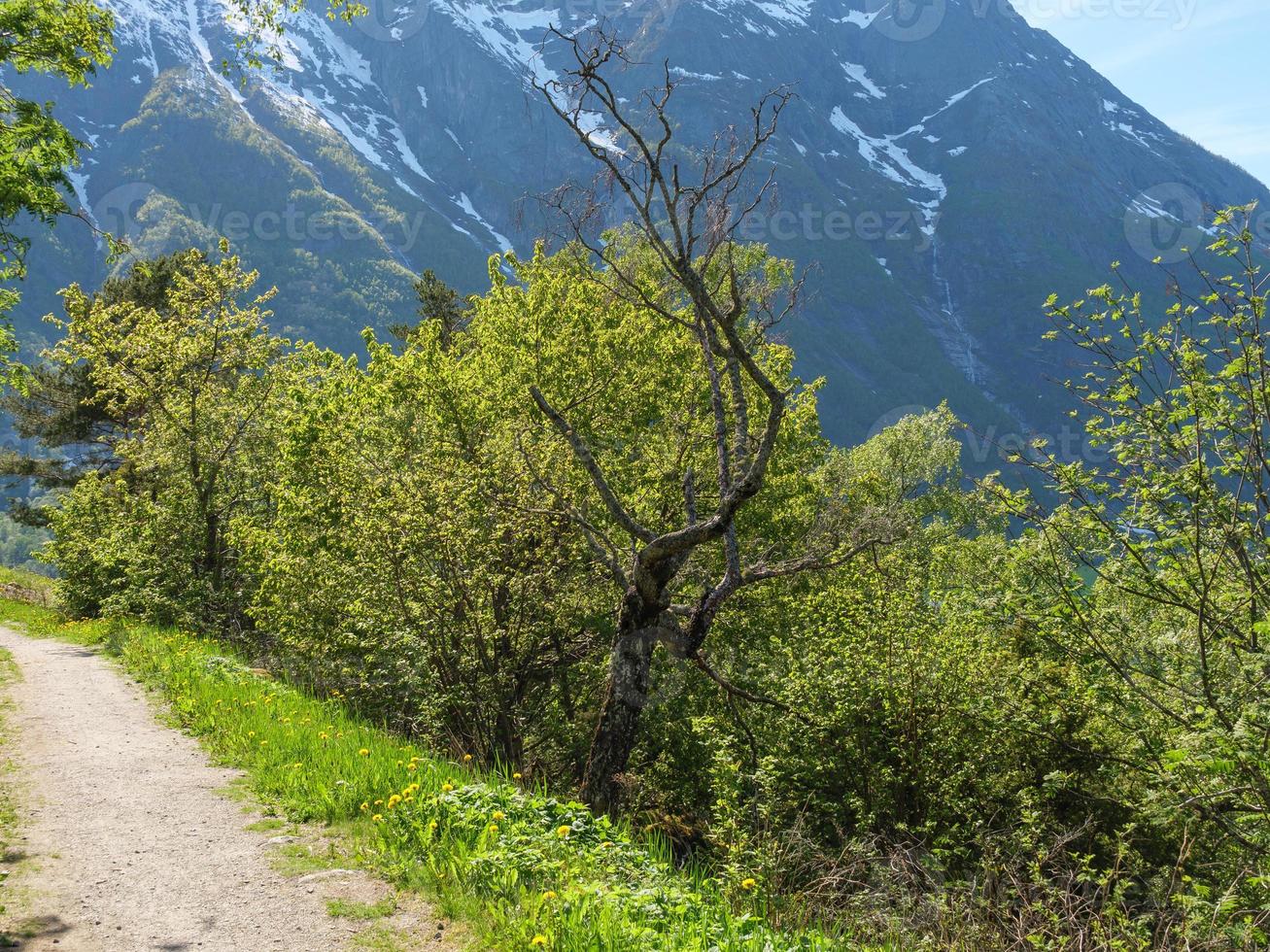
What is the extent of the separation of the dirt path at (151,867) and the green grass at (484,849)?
310 mm

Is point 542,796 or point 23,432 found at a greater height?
point 23,432

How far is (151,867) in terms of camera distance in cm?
631

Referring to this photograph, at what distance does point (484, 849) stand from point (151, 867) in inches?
103

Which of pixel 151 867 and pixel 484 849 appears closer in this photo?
pixel 484 849

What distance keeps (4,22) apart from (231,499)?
1356 cm

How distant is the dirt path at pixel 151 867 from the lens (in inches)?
208

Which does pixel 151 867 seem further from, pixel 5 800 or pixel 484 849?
pixel 484 849

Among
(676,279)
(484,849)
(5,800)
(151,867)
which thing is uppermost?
(676,279)

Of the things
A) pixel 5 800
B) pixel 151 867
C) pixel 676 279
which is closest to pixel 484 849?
pixel 151 867

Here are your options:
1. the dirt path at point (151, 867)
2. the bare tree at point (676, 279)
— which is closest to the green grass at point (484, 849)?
the dirt path at point (151, 867)

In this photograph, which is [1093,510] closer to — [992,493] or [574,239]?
[992,493]

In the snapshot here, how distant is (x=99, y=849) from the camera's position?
21.8 feet

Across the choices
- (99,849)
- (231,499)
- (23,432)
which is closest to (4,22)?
(99,849)

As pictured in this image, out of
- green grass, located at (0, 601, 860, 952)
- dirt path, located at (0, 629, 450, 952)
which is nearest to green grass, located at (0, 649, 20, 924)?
dirt path, located at (0, 629, 450, 952)
